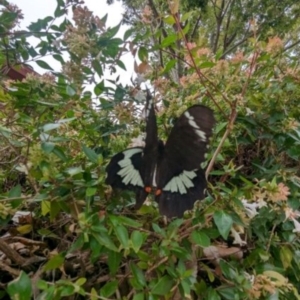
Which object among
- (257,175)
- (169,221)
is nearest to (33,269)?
(169,221)

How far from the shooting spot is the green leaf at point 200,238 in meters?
0.54

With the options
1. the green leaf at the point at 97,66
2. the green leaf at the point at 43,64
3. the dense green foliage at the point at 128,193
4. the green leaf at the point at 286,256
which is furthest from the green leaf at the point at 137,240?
the green leaf at the point at 43,64

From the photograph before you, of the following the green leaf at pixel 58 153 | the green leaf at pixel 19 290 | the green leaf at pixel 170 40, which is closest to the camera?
the green leaf at pixel 19 290

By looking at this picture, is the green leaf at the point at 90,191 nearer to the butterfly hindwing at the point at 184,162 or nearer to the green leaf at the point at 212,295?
the butterfly hindwing at the point at 184,162

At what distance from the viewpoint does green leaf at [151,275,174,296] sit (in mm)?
527

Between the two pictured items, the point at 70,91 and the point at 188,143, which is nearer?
the point at 188,143

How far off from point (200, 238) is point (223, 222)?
41 mm

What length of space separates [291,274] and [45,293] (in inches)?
18.6

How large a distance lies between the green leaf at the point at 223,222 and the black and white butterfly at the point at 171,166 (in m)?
0.04

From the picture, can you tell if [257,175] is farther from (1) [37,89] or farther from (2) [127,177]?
(1) [37,89]

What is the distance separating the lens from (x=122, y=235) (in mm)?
512

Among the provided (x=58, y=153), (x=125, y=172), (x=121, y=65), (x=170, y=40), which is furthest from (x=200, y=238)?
(x=121, y=65)

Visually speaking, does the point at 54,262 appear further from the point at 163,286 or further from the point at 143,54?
the point at 143,54

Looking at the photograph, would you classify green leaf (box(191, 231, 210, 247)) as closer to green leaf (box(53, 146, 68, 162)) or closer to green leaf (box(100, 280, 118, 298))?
green leaf (box(100, 280, 118, 298))
